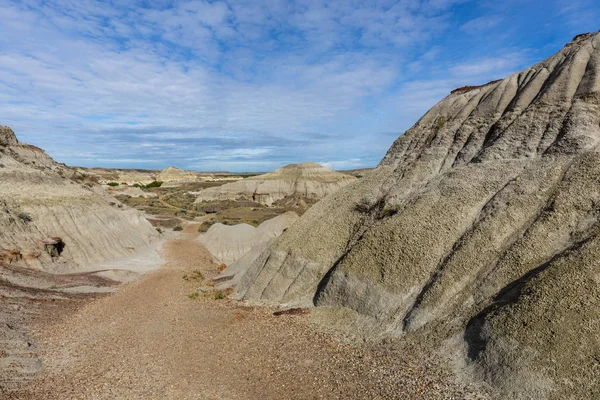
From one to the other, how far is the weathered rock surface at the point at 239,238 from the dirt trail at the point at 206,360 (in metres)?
17.9

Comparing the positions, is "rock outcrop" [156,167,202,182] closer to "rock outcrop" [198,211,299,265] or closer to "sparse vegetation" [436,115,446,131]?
"rock outcrop" [198,211,299,265]

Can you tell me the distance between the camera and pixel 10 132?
117 feet

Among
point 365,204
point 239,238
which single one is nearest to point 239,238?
point 239,238

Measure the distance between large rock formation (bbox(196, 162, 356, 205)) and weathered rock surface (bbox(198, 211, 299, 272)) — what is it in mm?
42494

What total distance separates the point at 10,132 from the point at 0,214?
16.3m

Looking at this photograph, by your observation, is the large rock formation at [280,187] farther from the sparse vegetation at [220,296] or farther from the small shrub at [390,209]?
the small shrub at [390,209]

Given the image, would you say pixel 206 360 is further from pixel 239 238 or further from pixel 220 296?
pixel 239 238

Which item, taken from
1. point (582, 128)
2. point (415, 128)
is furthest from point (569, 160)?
point (415, 128)

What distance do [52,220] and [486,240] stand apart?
30.0 m

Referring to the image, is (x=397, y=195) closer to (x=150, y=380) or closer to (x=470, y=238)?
(x=470, y=238)

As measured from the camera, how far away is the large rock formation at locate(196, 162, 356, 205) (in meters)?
82.2

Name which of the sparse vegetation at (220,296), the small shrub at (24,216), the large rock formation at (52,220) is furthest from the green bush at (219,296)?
the small shrub at (24,216)

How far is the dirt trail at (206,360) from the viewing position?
9.84 metres

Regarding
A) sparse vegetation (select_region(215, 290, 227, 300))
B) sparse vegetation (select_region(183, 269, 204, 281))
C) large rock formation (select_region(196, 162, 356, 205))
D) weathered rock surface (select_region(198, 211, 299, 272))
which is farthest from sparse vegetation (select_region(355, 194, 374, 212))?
large rock formation (select_region(196, 162, 356, 205))
